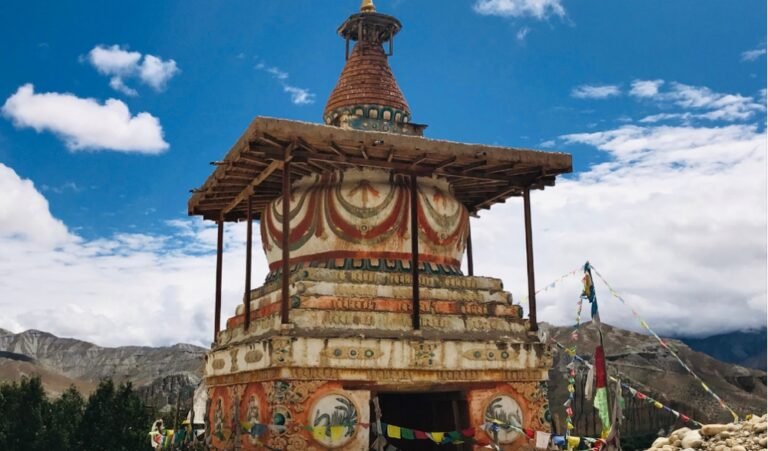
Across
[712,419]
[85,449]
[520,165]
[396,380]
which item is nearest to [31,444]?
[85,449]

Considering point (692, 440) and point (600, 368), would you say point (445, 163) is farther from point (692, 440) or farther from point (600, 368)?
point (692, 440)

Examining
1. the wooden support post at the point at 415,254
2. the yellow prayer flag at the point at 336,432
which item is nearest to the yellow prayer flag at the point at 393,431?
the yellow prayer flag at the point at 336,432

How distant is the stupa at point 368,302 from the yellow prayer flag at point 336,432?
3 cm

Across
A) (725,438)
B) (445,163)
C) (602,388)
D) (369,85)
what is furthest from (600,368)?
(369,85)

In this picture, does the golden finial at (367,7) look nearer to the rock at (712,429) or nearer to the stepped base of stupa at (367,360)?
the stepped base of stupa at (367,360)

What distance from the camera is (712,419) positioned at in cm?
4850

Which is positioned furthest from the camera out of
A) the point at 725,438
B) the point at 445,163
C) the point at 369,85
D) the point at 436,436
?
the point at 369,85

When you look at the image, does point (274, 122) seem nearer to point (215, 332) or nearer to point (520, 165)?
point (520, 165)

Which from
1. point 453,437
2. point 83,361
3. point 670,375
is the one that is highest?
point 83,361

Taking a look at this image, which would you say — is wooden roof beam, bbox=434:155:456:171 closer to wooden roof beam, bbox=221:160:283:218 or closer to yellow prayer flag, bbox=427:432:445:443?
wooden roof beam, bbox=221:160:283:218

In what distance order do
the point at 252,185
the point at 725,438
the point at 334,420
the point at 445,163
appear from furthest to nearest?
the point at 252,185
the point at 445,163
the point at 725,438
the point at 334,420

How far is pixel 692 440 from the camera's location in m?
16.5

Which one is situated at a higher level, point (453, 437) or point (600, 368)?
point (600, 368)

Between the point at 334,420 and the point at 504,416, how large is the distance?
12.1ft
